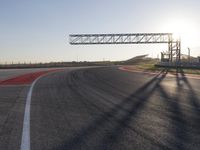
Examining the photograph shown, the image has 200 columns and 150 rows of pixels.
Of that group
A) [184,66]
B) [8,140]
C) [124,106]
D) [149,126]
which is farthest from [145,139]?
[184,66]

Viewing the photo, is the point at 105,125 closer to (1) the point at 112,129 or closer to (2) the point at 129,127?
(1) the point at 112,129

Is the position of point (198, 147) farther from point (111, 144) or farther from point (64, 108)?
point (64, 108)

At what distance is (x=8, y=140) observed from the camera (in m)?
6.41

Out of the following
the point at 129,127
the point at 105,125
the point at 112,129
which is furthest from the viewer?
the point at 105,125

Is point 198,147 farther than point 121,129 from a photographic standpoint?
No

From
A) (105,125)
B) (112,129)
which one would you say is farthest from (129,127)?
(105,125)

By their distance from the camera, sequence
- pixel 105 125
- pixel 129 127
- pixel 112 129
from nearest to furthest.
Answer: pixel 112 129 → pixel 129 127 → pixel 105 125

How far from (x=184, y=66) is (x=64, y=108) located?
3519 cm

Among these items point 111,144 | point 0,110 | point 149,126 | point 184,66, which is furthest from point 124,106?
point 184,66

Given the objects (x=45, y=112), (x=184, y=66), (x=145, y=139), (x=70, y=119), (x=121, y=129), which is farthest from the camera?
(x=184, y=66)

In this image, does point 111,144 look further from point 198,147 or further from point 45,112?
point 45,112

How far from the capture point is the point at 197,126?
722cm

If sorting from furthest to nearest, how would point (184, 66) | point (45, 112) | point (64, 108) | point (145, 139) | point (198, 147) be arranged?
point (184, 66)
point (64, 108)
point (45, 112)
point (145, 139)
point (198, 147)

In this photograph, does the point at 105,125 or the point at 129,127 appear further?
the point at 105,125
